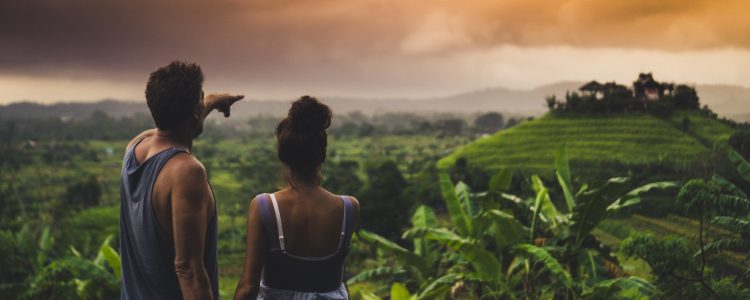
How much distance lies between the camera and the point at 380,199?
2620 centimetres

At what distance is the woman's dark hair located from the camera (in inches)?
85.8

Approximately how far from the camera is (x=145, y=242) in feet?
7.00

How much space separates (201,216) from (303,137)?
0.42 m

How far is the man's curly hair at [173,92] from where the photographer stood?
2.08m

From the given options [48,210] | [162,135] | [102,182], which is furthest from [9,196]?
[162,135]

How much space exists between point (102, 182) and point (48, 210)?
10853mm

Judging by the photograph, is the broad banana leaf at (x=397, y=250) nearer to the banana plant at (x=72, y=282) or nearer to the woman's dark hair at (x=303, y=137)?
the banana plant at (x=72, y=282)

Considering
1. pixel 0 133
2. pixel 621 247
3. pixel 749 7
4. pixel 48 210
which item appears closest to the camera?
pixel 621 247

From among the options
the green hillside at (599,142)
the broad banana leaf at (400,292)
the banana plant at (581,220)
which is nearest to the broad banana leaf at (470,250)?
the banana plant at (581,220)

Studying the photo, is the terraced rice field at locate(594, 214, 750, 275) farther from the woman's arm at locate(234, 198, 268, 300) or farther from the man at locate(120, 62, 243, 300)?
the man at locate(120, 62, 243, 300)

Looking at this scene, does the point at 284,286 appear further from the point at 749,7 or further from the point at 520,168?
the point at 520,168

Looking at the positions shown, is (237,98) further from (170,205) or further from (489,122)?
(489,122)

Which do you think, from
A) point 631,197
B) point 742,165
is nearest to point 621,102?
point 631,197

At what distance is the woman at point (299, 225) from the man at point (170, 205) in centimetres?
16
